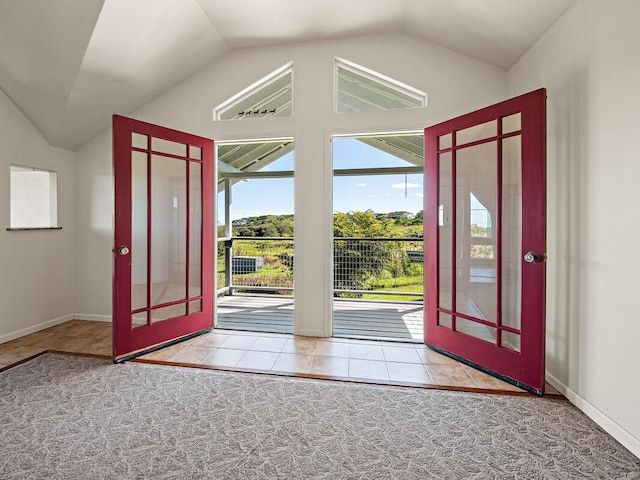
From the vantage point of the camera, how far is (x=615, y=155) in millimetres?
1624

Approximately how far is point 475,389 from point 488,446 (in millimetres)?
575

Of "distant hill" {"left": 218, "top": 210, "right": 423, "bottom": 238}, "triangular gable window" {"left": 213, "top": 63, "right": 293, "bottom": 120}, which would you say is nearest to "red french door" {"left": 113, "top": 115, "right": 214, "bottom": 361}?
"triangular gable window" {"left": 213, "top": 63, "right": 293, "bottom": 120}

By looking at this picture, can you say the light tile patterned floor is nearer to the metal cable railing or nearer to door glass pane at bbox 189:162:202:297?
door glass pane at bbox 189:162:202:297

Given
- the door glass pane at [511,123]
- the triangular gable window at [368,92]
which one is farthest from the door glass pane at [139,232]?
the door glass pane at [511,123]

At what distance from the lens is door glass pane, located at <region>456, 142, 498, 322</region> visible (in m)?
2.34

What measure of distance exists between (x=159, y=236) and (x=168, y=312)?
2.37 ft

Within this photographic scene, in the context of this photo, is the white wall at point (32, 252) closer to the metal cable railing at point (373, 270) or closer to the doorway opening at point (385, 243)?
the metal cable railing at point (373, 270)

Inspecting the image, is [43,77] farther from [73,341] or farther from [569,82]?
[569,82]

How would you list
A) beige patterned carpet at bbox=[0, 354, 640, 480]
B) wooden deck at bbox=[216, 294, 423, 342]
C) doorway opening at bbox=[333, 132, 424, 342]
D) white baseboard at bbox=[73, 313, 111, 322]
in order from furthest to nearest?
doorway opening at bbox=[333, 132, 424, 342]
white baseboard at bbox=[73, 313, 111, 322]
wooden deck at bbox=[216, 294, 423, 342]
beige patterned carpet at bbox=[0, 354, 640, 480]

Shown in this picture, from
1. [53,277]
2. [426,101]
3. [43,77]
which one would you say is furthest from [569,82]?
[53,277]

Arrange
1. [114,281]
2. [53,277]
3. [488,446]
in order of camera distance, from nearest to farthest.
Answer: [488,446] < [114,281] < [53,277]

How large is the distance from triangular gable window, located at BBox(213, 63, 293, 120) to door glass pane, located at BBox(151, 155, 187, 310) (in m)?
0.79

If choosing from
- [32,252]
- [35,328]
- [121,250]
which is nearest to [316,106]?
[121,250]

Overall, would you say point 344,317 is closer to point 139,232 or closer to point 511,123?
point 139,232
